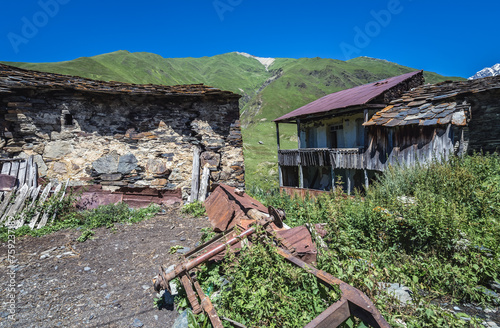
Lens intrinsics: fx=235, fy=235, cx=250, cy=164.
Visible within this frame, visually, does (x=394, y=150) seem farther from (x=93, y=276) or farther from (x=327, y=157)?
(x=93, y=276)

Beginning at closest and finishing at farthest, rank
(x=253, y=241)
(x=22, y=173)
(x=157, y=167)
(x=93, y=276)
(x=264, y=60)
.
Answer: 1. (x=253, y=241)
2. (x=93, y=276)
3. (x=22, y=173)
4. (x=157, y=167)
5. (x=264, y=60)

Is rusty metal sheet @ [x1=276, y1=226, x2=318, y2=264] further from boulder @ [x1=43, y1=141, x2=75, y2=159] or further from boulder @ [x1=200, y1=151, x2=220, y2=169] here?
boulder @ [x1=43, y1=141, x2=75, y2=159]

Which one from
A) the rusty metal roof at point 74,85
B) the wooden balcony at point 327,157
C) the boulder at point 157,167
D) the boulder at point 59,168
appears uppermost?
the rusty metal roof at point 74,85

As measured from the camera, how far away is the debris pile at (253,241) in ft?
5.36

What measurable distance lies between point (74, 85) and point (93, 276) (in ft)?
17.5

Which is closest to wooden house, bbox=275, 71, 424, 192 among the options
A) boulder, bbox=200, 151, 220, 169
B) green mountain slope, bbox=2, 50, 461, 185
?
green mountain slope, bbox=2, 50, 461, 185

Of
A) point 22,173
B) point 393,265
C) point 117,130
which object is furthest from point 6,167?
point 393,265

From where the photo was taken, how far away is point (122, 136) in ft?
22.5

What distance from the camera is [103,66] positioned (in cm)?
7650

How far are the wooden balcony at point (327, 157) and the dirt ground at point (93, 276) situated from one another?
979 cm

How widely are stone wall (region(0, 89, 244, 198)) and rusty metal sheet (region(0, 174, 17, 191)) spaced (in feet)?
2.24

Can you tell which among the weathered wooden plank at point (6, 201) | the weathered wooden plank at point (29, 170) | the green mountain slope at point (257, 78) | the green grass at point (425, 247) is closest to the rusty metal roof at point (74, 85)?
the weathered wooden plank at point (29, 170)

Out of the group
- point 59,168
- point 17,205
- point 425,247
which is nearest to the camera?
point 425,247

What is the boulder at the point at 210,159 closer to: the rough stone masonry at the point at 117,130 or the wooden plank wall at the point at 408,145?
the rough stone masonry at the point at 117,130
